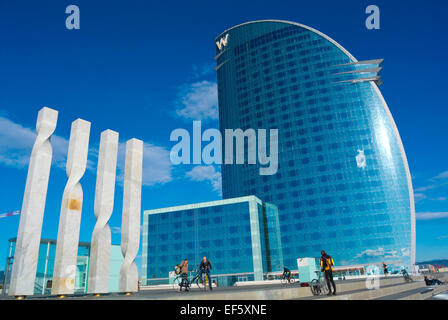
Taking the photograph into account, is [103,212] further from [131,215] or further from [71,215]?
[131,215]

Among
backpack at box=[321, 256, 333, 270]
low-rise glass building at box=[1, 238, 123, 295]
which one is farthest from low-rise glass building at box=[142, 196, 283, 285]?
backpack at box=[321, 256, 333, 270]

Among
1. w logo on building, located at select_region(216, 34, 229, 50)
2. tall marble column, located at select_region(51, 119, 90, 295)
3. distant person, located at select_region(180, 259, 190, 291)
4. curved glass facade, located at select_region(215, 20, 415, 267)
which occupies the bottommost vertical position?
distant person, located at select_region(180, 259, 190, 291)

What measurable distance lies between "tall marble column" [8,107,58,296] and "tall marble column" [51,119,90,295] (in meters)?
0.99

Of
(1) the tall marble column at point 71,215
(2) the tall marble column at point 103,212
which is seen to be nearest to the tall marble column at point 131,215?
(2) the tall marble column at point 103,212

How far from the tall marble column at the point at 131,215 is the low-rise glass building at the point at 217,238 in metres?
51.0

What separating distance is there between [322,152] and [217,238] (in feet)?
121

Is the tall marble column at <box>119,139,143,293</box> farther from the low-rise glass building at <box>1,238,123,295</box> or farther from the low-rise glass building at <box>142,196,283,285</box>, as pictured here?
the low-rise glass building at <box>142,196,283,285</box>

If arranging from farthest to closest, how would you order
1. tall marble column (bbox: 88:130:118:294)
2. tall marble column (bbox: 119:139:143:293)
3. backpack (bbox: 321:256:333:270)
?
tall marble column (bbox: 119:139:143:293)
tall marble column (bbox: 88:130:118:294)
backpack (bbox: 321:256:333:270)

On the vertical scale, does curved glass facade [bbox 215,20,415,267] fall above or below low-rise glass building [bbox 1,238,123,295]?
above

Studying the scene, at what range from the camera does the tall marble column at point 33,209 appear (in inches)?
593

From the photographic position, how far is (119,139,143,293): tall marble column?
59.6ft

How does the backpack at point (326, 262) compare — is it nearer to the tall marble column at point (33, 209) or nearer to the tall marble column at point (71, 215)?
the tall marble column at point (71, 215)

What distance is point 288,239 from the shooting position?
3233 inches

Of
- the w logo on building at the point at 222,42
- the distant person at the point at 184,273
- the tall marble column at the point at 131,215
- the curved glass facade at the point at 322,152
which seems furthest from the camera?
the w logo on building at the point at 222,42
